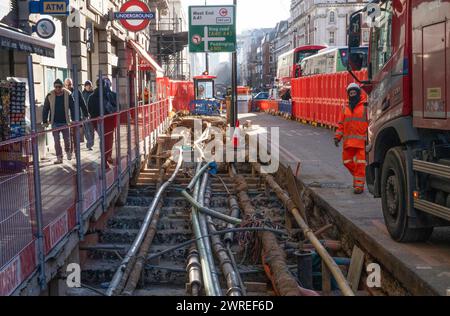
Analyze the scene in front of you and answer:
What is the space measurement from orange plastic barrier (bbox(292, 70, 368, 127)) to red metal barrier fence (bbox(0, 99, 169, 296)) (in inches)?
524

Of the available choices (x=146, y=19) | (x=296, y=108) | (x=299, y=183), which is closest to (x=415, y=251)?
(x=299, y=183)

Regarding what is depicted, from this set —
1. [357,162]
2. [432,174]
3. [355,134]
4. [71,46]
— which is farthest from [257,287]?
[71,46]

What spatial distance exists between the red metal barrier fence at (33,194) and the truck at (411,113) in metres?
3.74

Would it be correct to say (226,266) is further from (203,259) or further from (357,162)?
(357,162)

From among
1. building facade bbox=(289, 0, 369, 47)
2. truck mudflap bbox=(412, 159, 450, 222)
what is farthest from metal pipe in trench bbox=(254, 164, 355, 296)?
building facade bbox=(289, 0, 369, 47)

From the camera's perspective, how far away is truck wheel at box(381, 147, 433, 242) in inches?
288

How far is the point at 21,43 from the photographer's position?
1119 centimetres

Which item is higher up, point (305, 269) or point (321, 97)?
point (321, 97)

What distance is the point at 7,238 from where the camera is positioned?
5.16 metres

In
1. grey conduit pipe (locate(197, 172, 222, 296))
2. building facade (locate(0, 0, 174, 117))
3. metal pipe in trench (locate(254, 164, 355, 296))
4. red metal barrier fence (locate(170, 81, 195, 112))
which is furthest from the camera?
red metal barrier fence (locate(170, 81, 195, 112))

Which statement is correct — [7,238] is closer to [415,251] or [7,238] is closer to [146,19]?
[415,251]

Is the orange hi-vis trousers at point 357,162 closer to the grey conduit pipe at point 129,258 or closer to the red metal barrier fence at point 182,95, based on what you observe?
the grey conduit pipe at point 129,258

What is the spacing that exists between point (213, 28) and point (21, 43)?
13.0m

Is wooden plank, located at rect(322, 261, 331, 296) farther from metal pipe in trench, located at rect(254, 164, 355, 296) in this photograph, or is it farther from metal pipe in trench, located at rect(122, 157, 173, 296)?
metal pipe in trench, located at rect(122, 157, 173, 296)
